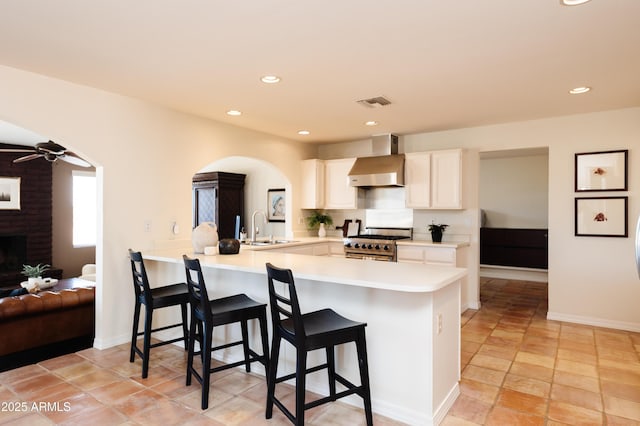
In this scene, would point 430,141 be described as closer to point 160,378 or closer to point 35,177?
point 160,378

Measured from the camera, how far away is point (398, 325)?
7.95ft

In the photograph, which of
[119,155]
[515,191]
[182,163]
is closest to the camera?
[119,155]

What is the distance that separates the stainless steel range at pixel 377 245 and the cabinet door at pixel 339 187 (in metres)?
0.65

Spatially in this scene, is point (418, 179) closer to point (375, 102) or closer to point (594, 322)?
point (375, 102)

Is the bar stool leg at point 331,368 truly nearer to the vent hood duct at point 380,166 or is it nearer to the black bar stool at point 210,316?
the black bar stool at point 210,316

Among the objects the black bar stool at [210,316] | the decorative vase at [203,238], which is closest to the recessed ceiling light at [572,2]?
the black bar stool at [210,316]

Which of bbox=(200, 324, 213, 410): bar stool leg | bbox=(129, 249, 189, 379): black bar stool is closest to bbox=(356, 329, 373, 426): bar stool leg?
bbox=(200, 324, 213, 410): bar stool leg

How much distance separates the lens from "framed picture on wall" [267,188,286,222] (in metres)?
7.09

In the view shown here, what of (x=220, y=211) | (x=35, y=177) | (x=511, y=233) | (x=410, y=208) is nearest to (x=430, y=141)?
(x=410, y=208)

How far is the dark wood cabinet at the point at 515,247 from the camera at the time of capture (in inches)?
282

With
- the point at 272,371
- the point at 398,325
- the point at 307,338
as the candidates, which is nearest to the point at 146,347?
the point at 272,371

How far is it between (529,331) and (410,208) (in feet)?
6.83

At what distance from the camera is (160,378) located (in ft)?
9.72

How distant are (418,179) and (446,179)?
1.23ft
